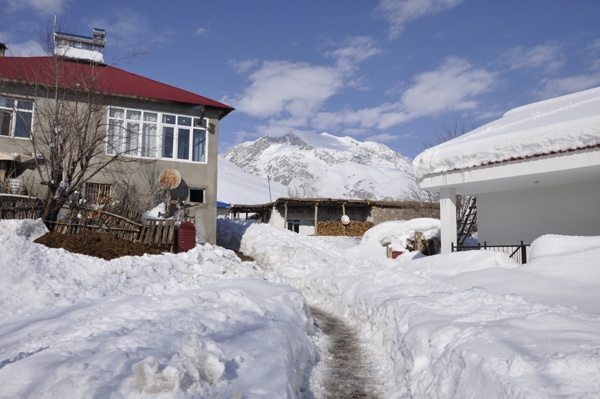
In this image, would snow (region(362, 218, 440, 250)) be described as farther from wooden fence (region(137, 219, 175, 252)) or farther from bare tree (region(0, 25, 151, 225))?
bare tree (region(0, 25, 151, 225))

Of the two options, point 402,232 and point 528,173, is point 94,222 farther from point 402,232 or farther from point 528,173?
point 402,232

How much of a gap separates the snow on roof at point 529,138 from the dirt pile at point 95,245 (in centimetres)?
884

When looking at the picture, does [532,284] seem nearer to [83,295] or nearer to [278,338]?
[278,338]

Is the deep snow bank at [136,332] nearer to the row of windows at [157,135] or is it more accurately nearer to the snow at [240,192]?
the row of windows at [157,135]

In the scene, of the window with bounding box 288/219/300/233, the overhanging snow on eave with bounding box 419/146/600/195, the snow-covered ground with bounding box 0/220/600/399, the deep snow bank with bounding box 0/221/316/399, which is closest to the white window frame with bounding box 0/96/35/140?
the snow-covered ground with bounding box 0/220/600/399

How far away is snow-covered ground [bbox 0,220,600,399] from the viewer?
11.3 ft

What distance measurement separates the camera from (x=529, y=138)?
1134 cm

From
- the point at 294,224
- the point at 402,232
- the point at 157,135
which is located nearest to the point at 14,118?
the point at 157,135

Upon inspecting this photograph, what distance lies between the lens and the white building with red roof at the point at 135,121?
15469 mm

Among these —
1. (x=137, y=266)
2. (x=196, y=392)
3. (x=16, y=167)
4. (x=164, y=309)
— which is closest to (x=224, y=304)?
(x=164, y=309)

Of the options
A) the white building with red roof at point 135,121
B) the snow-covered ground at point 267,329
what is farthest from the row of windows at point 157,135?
the snow-covered ground at point 267,329

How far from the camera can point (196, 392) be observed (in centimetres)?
331

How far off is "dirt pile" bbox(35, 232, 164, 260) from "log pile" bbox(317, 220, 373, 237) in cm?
1906

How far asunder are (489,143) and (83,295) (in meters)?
10.8
